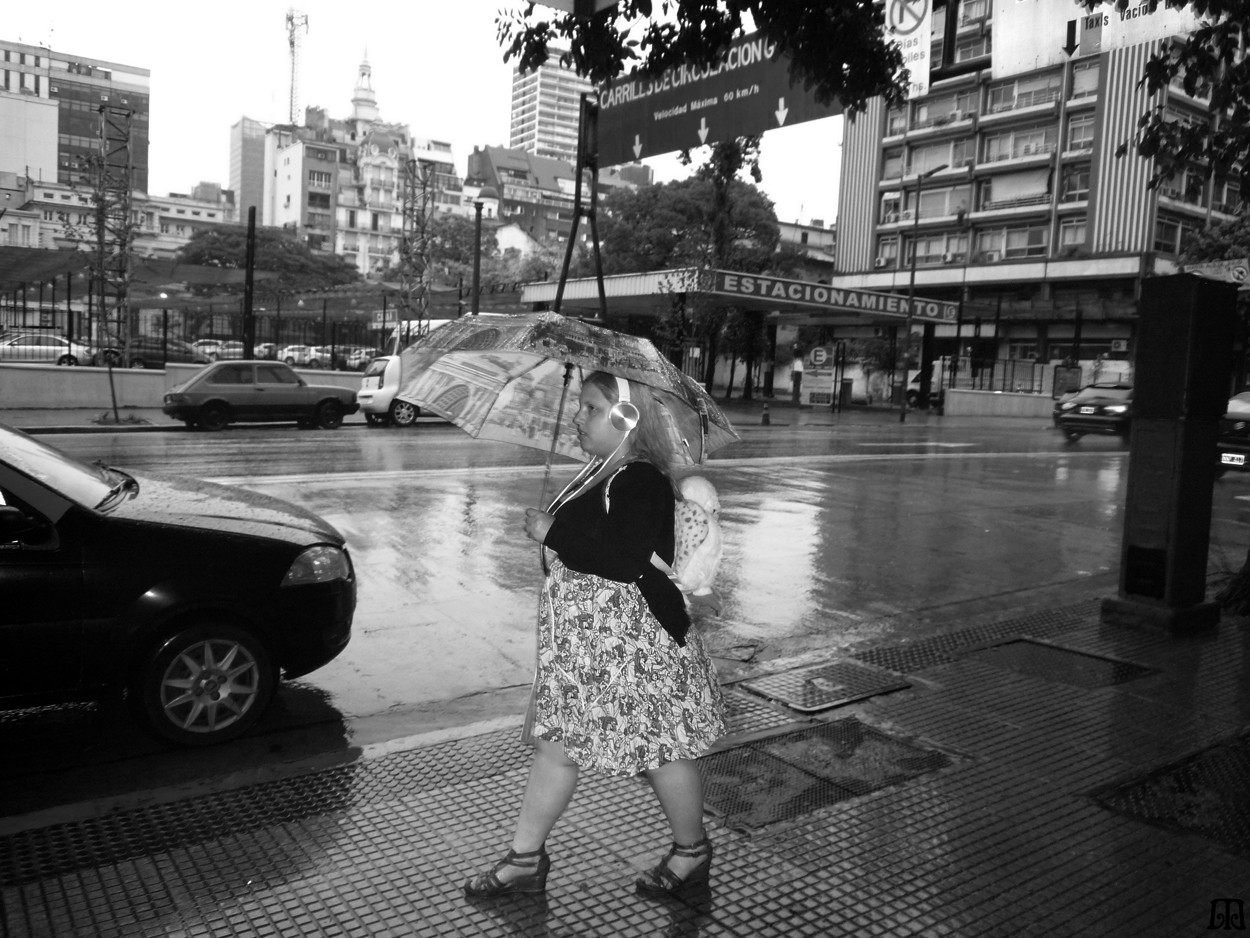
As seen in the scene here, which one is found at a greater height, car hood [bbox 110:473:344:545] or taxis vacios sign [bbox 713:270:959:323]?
taxis vacios sign [bbox 713:270:959:323]

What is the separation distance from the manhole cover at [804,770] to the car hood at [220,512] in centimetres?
224

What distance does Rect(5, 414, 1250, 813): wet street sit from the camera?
5324 mm

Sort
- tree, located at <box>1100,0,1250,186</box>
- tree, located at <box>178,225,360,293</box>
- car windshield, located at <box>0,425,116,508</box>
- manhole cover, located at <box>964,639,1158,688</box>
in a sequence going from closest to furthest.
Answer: car windshield, located at <box>0,425,116,508</box>
manhole cover, located at <box>964,639,1158,688</box>
tree, located at <box>1100,0,1250,186</box>
tree, located at <box>178,225,360,293</box>

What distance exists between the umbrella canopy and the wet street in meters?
2.02

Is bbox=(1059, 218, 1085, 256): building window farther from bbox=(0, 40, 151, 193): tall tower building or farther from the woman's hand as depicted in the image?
the woman's hand

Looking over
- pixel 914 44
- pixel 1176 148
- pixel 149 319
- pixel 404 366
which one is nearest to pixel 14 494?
pixel 404 366

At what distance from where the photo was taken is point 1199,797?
4246 millimetres

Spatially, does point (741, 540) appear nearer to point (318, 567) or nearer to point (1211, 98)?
point (1211, 98)

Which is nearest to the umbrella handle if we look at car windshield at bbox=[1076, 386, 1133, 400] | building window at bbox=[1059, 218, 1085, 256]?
car windshield at bbox=[1076, 386, 1133, 400]

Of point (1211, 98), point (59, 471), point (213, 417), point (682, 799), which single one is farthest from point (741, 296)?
point (682, 799)

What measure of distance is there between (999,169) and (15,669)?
191 feet

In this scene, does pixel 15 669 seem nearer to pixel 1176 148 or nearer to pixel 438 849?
pixel 438 849

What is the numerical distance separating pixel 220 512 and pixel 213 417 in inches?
671

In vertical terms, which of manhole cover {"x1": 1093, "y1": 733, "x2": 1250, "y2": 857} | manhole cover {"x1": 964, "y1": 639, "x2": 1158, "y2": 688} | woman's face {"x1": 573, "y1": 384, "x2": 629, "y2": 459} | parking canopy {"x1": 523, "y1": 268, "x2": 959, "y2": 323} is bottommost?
manhole cover {"x1": 1093, "y1": 733, "x2": 1250, "y2": 857}
